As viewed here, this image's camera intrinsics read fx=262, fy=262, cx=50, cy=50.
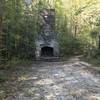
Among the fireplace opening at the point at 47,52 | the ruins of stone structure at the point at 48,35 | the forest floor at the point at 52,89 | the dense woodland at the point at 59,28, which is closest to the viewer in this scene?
the forest floor at the point at 52,89

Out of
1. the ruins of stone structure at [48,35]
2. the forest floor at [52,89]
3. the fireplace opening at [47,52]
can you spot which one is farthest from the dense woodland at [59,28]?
the forest floor at [52,89]

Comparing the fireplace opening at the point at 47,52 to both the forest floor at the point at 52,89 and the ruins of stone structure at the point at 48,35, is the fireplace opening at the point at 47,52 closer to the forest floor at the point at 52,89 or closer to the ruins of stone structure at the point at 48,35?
the ruins of stone structure at the point at 48,35

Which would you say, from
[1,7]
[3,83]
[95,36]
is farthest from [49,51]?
[3,83]

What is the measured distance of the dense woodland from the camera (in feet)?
53.1

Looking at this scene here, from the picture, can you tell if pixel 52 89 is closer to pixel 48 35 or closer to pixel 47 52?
pixel 48 35

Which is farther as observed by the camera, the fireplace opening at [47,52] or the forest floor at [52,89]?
the fireplace opening at [47,52]

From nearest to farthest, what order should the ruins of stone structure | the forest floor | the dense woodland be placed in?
the forest floor, the dense woodland, the ruins of stone structure

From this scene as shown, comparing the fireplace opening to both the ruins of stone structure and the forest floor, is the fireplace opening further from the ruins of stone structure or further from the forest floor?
the forest floor

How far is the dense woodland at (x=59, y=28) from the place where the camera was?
638 inches

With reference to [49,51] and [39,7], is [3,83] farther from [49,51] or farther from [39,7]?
[49,51]

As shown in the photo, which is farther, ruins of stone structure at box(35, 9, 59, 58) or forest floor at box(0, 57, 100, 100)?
ruins of stone structure at box(35, 9, 59, 58)

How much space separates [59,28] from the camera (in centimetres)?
2333

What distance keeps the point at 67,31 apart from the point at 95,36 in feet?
14.7

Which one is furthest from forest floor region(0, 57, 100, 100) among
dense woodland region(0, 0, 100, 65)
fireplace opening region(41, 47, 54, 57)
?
fireplace opening region(41, 47, 54, 57)
